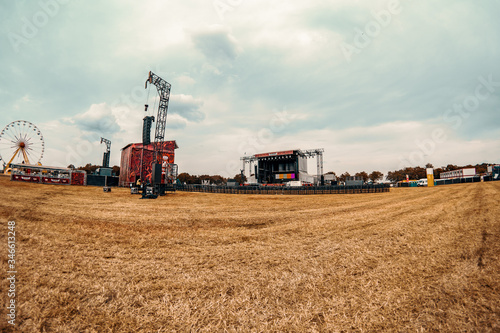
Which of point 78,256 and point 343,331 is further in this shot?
point 78,256

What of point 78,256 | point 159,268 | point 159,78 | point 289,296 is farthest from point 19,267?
point 159,78

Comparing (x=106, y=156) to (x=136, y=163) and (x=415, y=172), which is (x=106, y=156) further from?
(x=415, y=172)

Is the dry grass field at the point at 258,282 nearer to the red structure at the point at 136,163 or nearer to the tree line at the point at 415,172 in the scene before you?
the red structure at the point at 136,163

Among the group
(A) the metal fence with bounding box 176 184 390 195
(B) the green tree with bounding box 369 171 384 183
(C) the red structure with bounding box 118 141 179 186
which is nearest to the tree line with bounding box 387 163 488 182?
(B) the green tree with bounding box 369 171 384 183

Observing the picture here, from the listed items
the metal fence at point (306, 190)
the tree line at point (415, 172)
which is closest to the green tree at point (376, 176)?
the tree line at point (415, 172)

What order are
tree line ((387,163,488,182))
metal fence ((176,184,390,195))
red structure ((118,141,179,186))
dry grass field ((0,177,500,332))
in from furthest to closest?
tree line ((387,163,488,182)), red structure ((118,141,179,186)), metal fence ((176,184,390,195)), dry grass field ((0,177,500,332))

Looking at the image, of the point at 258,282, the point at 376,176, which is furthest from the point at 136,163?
the point at 376,176

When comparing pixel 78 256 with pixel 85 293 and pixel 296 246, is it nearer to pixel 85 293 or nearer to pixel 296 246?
pixel 85 293

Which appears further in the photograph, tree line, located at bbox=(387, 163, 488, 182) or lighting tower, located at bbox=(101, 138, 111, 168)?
tree line, located at bbox=(387, 163, 488, 182)

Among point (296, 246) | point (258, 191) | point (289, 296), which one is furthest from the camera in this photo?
point (258, 191)

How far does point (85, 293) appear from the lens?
107 inches

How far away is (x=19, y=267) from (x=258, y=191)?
33660mm

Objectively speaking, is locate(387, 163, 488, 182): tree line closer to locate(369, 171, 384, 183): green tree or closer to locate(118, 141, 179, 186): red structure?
locate(369, 171, 384, 183): green tree

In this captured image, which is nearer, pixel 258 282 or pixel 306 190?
pixel 258 282
